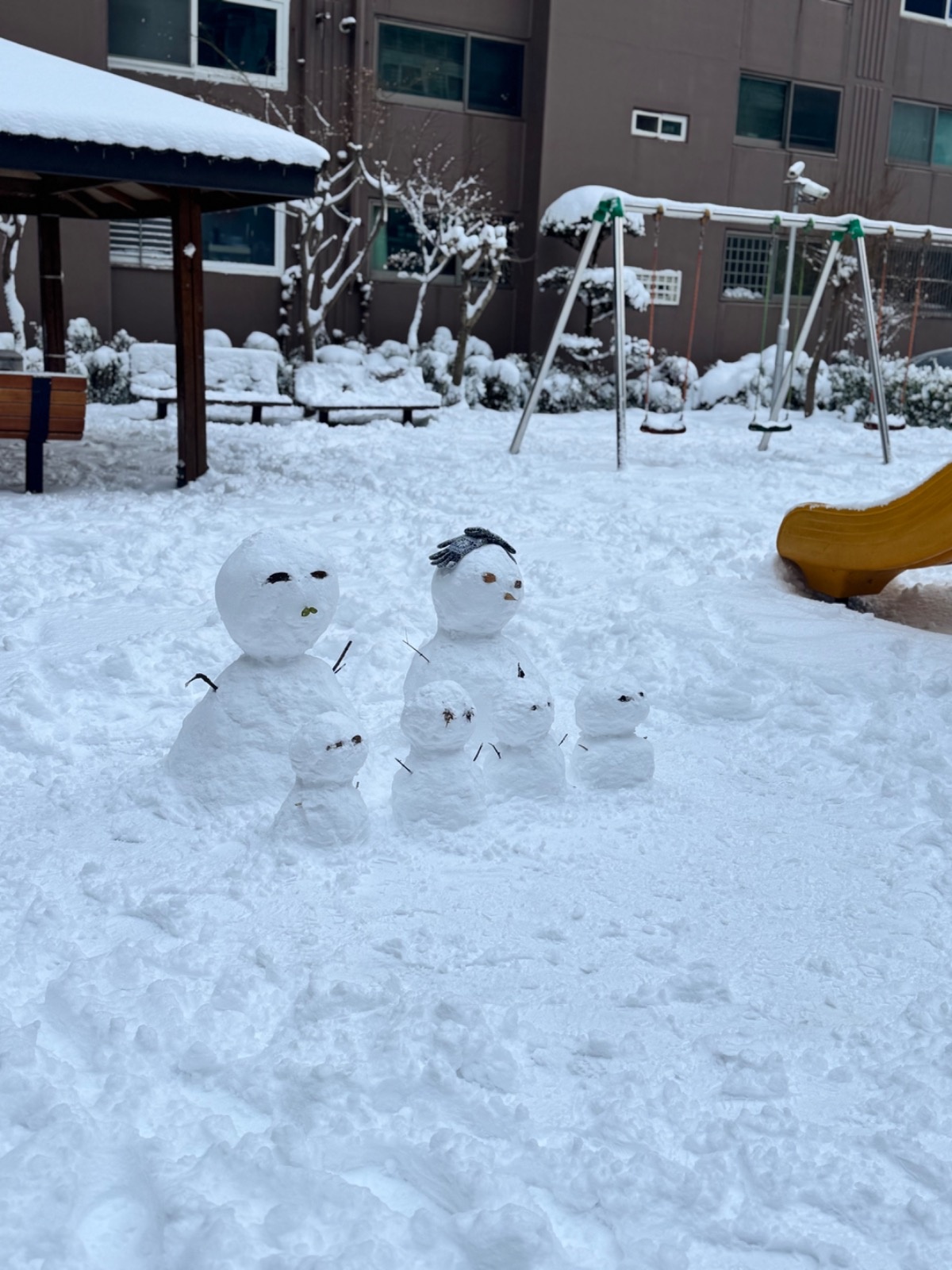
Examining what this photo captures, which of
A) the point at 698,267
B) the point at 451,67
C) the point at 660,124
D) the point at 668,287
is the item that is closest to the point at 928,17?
the point at 660,124

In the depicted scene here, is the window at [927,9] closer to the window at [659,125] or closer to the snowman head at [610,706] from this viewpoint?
the window at [659,125]

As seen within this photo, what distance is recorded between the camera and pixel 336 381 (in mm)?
13430

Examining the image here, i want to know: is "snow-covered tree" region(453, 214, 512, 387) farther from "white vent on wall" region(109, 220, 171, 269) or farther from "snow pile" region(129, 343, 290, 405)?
"white vent on wall" region(109, 220, 171, 269)

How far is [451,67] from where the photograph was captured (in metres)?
17.0

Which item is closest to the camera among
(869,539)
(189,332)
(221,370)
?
(869,539)

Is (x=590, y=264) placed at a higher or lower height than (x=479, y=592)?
higher

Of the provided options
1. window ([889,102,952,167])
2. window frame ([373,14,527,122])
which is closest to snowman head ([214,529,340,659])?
window frame ([373,14,527,122])

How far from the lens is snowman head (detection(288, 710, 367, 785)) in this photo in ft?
11.0

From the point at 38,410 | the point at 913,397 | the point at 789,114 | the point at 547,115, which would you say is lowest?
the point at 38,410

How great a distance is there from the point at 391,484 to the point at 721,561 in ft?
9.66

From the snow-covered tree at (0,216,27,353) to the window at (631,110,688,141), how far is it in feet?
29.3

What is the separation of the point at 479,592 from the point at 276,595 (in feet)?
2.14

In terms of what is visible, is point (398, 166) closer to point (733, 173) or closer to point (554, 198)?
point (554, 198)

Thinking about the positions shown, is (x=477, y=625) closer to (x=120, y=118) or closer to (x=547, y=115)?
(x=120, y=118)
